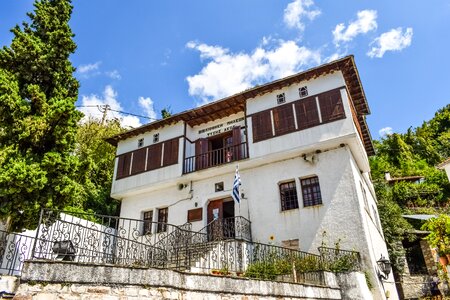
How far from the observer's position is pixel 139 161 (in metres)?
17.5

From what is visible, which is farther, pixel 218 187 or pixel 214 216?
pixel 218 187

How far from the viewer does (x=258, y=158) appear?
1407cm

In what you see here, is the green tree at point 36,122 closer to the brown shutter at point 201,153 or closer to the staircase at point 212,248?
the staircase at point 212,248

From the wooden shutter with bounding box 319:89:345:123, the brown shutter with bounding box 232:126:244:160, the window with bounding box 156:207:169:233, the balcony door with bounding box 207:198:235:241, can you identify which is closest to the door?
the balcony door with bounding box 207:198:235:241

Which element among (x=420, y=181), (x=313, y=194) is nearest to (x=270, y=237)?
(x=313, y=194)

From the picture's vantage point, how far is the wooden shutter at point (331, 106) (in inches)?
510

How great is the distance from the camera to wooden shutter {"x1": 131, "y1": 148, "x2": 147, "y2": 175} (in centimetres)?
1725

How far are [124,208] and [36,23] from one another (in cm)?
1014

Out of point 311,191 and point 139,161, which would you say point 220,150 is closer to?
point 139,161

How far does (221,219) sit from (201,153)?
13.9 ft

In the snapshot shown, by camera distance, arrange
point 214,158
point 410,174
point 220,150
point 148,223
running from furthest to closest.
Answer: point 410,174 → point 148,223 → point 214,158 → point 220,150

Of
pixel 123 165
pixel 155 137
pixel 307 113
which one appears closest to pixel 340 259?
pixel 307 113

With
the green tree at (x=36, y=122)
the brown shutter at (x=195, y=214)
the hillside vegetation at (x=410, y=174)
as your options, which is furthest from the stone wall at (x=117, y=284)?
the hillside vegetation at (x=410, y=174)

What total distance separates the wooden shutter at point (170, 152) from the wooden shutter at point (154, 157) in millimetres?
412
